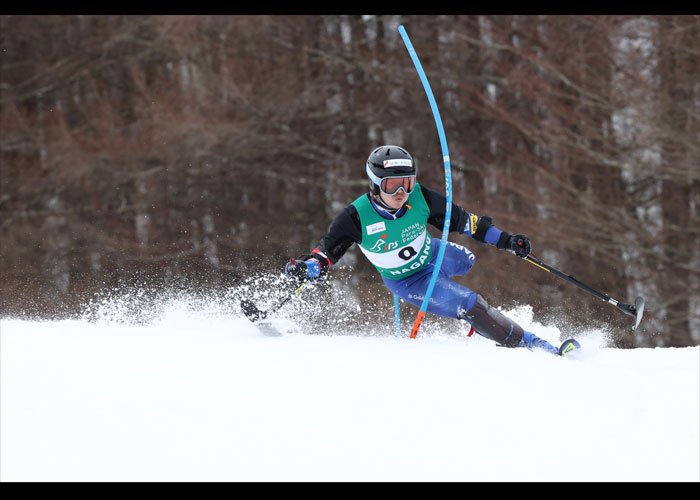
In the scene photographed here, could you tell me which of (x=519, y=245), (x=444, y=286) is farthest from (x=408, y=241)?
(x=519, y=245)

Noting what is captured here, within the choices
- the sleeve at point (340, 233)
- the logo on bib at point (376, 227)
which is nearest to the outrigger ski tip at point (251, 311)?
the sleeve at point (340, 233)

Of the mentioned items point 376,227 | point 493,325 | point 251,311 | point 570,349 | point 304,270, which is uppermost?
point 376,227

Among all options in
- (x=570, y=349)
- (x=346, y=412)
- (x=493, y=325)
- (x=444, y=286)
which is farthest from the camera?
(x=444, y=286)

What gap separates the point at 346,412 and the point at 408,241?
174cm

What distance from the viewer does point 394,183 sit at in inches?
179

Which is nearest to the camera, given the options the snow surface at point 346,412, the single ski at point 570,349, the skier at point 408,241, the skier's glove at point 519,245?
the snow surface at point 346,412

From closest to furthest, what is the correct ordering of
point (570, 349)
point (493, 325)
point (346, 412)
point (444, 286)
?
A: point (346, 412), point (570, 349), point (493, 325), point (444, 286)

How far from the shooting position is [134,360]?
12.9 feet

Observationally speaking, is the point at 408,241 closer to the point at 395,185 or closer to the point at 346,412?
the point at 395,185

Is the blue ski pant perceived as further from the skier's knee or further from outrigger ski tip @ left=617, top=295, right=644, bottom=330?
outrigger ski tip @ left=617, top=295, right=644, bottom=330

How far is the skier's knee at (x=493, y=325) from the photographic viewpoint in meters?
4.60

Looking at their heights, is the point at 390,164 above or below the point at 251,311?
above

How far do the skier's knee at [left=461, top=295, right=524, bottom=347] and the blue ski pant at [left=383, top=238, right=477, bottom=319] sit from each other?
0.05 metres

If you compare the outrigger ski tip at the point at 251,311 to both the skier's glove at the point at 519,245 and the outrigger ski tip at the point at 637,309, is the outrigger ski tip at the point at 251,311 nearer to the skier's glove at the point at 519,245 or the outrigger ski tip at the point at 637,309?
the skier's glove at the point at 519,245
